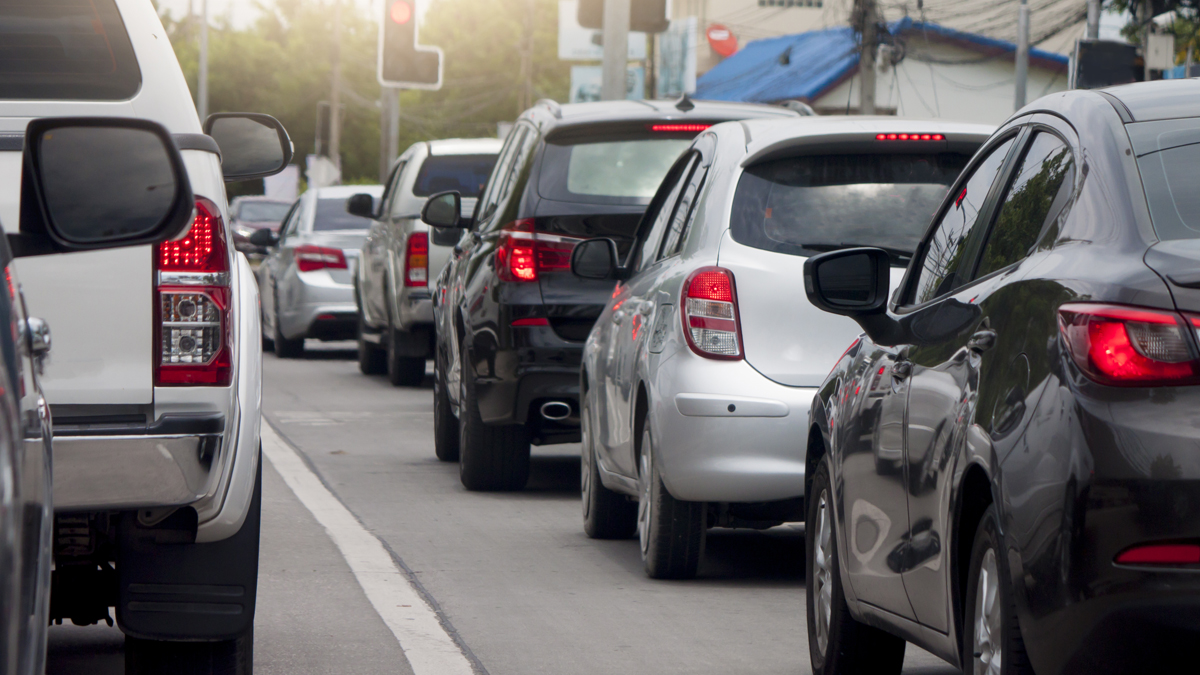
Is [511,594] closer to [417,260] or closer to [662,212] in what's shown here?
[662,212]

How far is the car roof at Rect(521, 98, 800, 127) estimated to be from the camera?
931 centimetres

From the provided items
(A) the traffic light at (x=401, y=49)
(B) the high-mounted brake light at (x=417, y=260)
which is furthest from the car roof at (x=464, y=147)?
(A) the traffic light at (x=401, y=49)

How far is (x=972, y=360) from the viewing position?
3.95 meters

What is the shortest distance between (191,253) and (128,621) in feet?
2.77

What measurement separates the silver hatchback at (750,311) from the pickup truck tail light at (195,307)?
8.30ft

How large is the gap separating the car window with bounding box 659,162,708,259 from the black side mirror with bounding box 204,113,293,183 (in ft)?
6.64

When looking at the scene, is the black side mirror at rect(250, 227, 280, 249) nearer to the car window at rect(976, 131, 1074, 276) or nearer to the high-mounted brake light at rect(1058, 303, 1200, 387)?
the car window at rect(976, 131, 1074, 276)

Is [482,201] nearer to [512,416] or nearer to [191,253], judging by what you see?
[512,416]

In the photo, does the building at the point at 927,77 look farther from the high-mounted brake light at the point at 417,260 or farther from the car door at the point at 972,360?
the car door at the point at 972,360

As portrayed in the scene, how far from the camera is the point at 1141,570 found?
10.4ft

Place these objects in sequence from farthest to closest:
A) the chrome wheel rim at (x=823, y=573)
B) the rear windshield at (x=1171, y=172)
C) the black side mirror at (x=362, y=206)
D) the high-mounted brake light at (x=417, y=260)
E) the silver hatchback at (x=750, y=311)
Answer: the black side mirror at (x=362, y=206), the high-mounted brake light at (x=417, y=260), the silver hatchback at (x=750, y=311), the chrome wheel rim at (x=823, y=573), the rear windshield at (x=1171, y=172)

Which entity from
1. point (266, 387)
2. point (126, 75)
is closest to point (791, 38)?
point (266, 387)

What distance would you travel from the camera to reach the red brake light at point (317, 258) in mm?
18828

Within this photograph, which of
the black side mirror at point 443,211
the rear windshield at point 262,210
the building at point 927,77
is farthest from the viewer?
the building at point 927,77
